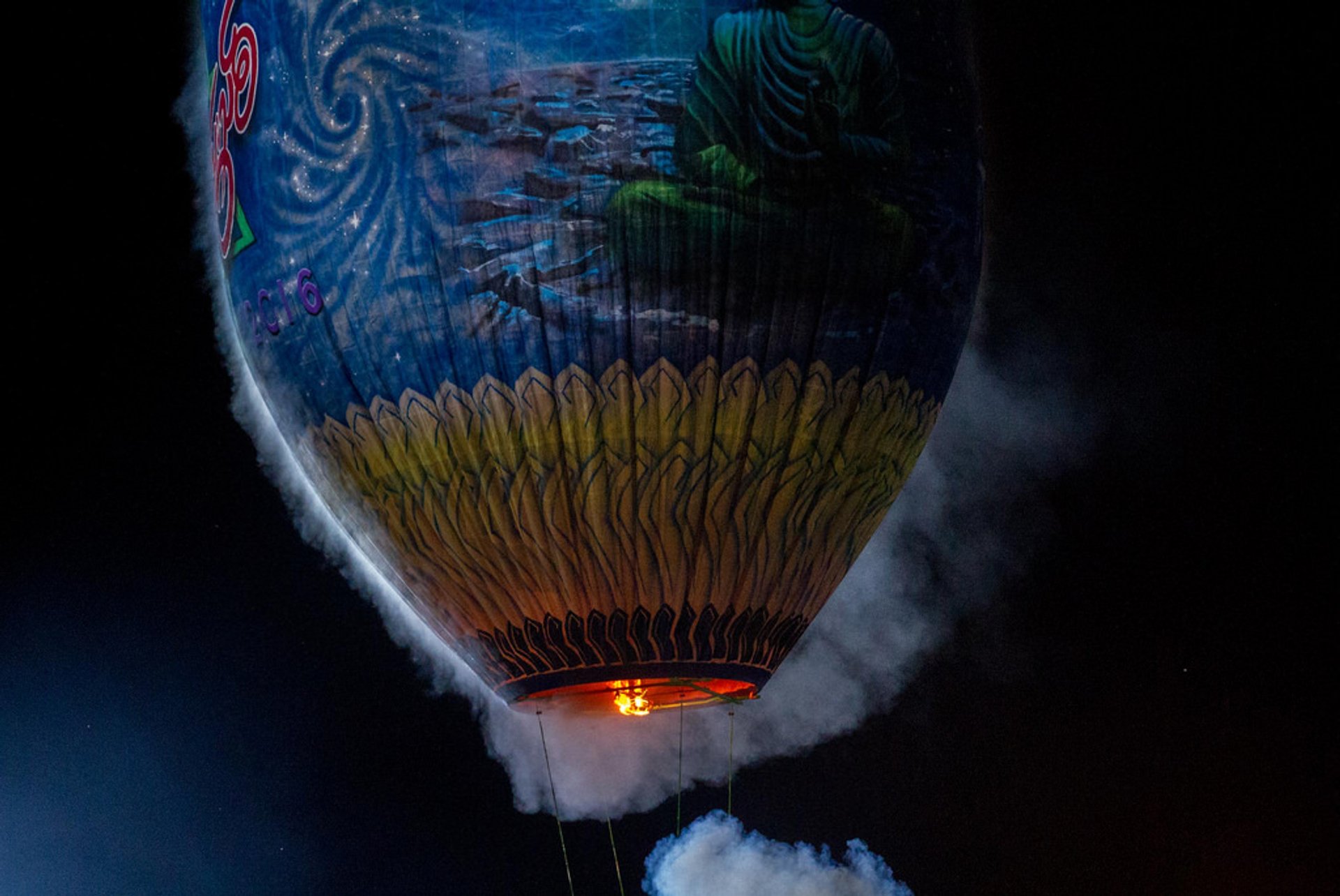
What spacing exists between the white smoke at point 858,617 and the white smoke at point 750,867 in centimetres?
22

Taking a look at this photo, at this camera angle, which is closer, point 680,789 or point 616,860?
point 680,789

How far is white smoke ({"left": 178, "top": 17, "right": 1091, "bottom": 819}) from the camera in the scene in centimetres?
642

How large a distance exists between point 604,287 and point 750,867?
115 inches

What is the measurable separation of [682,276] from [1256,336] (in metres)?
3.39

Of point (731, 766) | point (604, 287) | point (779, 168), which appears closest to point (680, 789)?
point (731, 766)

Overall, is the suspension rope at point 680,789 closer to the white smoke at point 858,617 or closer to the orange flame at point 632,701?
the white smoke at point 858,617

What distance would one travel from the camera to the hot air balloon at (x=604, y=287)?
420cm

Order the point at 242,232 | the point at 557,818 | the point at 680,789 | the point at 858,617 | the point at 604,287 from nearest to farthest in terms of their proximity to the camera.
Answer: the point at 604,287 < the point at 242,232 < the point at 680,789 < the point at 557,818 < the point at 858,617

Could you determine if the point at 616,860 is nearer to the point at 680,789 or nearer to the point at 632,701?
the point at 680,789

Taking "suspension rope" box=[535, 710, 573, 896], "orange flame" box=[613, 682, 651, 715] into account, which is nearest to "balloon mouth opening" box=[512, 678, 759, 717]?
"orange flame" box=[613, 682, 651, 715]

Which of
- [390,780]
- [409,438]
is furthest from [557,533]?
[390,780]

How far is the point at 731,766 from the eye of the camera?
6.44 meters

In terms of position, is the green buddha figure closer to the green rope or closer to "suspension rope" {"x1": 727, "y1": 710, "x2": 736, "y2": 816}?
"suspension rope" {"x1": 727, "y1": 710, "x2": 736, "y2": 816}

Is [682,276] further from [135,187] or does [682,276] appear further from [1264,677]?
[1264,677]
